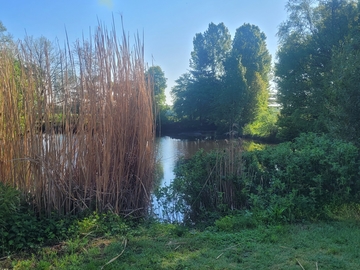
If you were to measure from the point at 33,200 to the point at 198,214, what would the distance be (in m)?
2.01

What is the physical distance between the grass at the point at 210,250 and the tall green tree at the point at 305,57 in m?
11.6

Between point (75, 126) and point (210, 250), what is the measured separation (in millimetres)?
1950

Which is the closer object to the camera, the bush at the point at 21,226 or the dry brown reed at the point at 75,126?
the bush at the point at 21,226

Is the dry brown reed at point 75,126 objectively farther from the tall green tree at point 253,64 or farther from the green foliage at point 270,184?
the tall green tree at point 253,64

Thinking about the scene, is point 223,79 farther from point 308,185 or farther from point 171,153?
point 308,185

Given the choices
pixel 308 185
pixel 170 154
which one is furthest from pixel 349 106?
pixel 170 154

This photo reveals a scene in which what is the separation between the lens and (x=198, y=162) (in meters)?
4.29

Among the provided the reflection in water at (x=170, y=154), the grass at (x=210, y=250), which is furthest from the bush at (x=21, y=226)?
the reflection in water at (x=170, y=154)

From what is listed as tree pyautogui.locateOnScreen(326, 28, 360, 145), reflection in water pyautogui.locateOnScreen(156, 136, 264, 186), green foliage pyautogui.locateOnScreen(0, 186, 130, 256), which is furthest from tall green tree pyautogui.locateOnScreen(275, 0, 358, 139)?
green foliage pyautogui.locateOnScreen(0, 186, 130, 256)

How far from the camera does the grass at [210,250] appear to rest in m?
2.25

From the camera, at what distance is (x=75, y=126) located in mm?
3352

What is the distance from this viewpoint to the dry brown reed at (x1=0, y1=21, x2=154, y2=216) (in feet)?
10.2

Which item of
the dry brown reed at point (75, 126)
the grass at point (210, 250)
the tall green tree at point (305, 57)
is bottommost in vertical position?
the grass at point (210, 250)

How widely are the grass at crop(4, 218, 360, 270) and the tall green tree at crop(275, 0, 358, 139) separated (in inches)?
455
